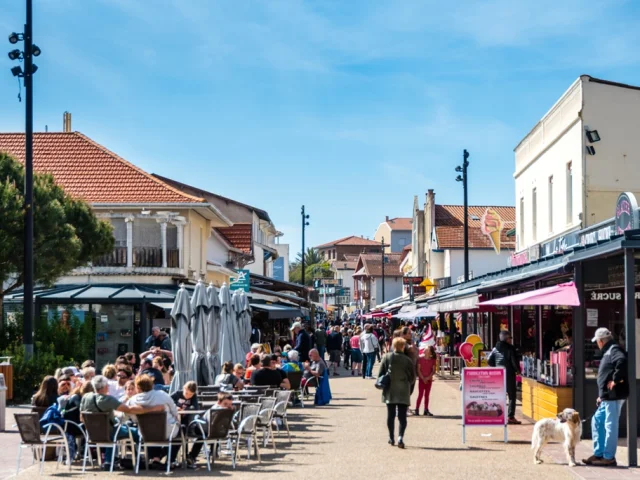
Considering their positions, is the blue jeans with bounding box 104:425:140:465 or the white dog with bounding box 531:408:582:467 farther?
the white dog with bounding box 531:408:582:467

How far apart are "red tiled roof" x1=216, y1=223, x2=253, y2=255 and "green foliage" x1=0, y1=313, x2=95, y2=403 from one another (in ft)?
94.4

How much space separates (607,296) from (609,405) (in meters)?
4.43

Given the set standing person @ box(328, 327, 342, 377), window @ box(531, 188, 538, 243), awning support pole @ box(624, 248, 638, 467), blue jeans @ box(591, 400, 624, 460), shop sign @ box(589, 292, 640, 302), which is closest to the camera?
awning support pole @ box(624, 248, 638, 467)

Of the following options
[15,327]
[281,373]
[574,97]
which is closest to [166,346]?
[15,327]

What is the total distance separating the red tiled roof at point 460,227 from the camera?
6353 centimetres

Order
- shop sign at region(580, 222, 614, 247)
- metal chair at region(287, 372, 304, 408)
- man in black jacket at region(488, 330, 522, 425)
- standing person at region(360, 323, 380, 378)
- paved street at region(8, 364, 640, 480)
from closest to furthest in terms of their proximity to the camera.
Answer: paved street at region(8, 364, 640, 480)
man in black jacket at region(488, 330, 522, 425)
shop sign at region(580, 222, 614, 247)
metal chair at region(287, 372, 304, 408)
standing person at region(360, 323, 380, 378)

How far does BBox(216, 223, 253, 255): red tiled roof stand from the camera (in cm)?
5606

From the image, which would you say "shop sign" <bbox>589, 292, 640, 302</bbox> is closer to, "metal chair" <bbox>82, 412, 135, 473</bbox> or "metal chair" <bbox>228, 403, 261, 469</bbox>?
"metal chair" <bbox>228, 403, 261, 469</bbox>

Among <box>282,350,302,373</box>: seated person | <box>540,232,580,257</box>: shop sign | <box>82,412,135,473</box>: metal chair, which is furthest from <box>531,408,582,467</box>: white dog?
<box>282,350,302,373</box>: seated person

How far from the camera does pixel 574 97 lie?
2844 cm

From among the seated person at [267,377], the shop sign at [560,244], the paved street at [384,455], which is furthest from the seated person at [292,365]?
the shop sign at [560,244]

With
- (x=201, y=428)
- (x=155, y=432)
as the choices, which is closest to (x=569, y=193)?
(x=201, y=428)

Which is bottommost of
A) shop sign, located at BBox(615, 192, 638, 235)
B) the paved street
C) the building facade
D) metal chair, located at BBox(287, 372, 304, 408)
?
the paved street

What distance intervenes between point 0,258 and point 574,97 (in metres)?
15.6
